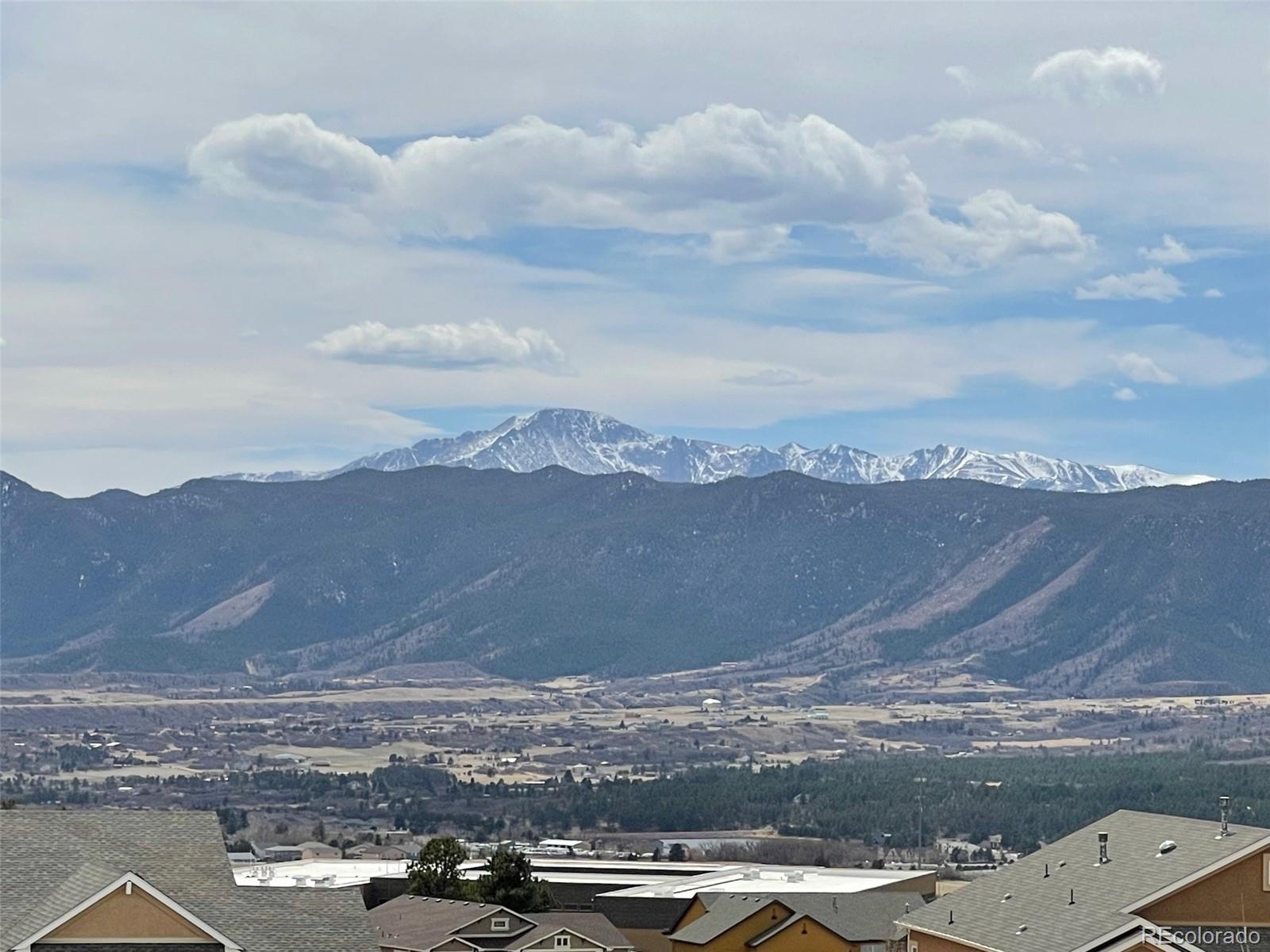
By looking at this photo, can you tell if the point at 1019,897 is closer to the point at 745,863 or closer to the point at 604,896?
the point at 604,896

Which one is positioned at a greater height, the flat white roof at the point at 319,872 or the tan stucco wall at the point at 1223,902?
the tan stucco wall at the point at 1223,902

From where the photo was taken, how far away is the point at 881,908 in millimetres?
109312

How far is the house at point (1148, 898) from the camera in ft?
184

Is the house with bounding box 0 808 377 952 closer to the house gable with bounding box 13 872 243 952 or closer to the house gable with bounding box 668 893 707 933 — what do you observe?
the house gable with bounding box 13 872 243 952

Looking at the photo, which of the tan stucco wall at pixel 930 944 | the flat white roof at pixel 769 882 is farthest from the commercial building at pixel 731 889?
the tan stucco wall at pixel 930 944

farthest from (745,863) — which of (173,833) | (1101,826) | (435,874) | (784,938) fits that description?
(173,833)

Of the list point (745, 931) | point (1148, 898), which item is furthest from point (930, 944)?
point (745, 931)

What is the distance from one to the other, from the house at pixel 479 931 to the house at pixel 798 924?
532 cm

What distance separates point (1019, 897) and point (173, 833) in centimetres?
2279

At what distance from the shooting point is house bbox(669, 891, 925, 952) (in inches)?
4031

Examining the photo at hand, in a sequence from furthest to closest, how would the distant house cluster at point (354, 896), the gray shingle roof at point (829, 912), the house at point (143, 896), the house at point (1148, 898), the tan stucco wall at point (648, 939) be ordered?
the tan stucco wall at point (648, 939) → the gray shingle roof at point (829, 912) → the house at point (1148, 898) → the distant house cluster at point (354, 896) → the house at point (143, 896)

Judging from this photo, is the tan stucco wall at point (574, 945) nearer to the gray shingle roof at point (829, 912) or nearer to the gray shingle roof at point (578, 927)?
the gray shingle roof at point (578, 927)

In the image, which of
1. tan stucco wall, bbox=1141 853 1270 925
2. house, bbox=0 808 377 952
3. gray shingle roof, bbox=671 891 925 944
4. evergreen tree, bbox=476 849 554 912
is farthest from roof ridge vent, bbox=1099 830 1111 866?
evergreen tree, bbox=476 849 554 912

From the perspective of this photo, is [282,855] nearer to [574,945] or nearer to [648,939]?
[648,939]
